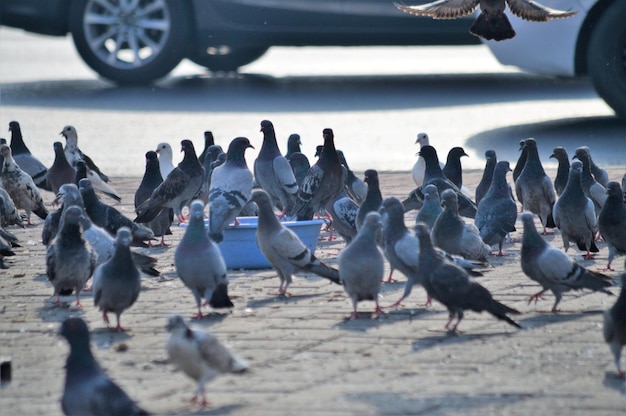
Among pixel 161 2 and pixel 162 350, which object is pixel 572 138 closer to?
pixel 161 2

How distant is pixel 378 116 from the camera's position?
1523 cm

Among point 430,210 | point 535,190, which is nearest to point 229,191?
point 430,210

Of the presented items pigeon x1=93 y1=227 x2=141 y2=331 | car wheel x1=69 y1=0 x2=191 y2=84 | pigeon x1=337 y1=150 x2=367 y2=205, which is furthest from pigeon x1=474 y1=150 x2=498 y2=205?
car wheel x1=69 y1=0 x2=191 y2=84

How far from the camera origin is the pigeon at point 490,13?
899 cm

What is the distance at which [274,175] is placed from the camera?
1000 centimetres

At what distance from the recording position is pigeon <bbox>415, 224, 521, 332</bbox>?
6.35 metres

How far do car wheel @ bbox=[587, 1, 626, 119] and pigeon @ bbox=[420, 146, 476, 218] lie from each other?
136 inches

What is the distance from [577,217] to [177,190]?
2.96 meters

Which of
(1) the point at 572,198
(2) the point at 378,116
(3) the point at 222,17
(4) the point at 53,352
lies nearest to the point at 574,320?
(1) the point at 572,198

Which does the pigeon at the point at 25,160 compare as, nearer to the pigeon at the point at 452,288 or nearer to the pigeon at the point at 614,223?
the pigeon at the point at 614,223

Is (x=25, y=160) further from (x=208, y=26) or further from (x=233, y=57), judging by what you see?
(x=233, y=57)

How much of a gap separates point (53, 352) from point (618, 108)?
813cm

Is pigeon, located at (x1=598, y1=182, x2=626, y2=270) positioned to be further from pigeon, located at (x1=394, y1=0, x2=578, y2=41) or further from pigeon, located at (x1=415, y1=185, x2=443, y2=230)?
pigeon, located at (x1=394, y1=0, x2=578, y2=41)

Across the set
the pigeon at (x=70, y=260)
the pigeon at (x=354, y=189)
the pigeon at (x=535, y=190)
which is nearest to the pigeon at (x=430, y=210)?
the pigeon at (x=535, y=190)
